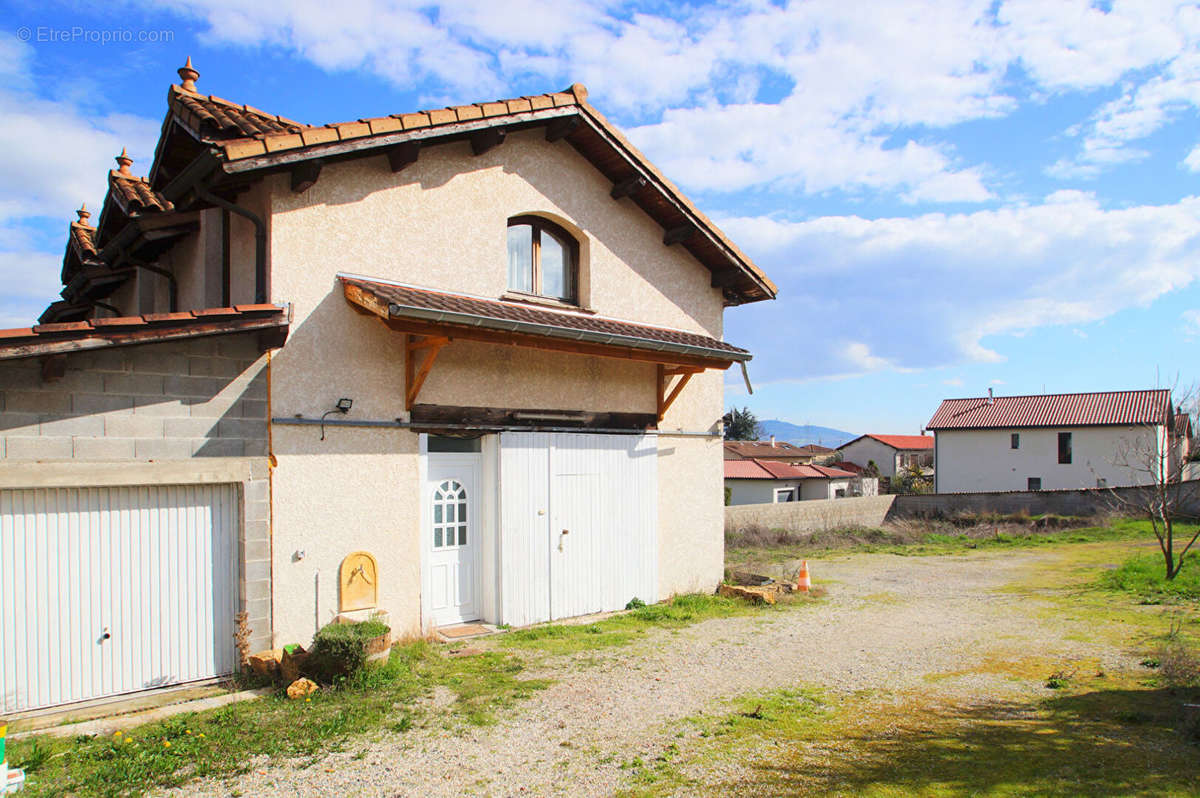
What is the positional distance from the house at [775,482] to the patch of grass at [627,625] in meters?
23.8

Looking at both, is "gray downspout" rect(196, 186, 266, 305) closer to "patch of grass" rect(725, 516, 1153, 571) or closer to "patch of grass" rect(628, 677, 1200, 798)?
"patch of grass" rect(628, 677, 1200, 798)

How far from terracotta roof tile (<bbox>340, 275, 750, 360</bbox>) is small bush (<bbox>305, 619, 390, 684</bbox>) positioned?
312cm

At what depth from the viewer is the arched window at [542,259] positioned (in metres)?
10.4

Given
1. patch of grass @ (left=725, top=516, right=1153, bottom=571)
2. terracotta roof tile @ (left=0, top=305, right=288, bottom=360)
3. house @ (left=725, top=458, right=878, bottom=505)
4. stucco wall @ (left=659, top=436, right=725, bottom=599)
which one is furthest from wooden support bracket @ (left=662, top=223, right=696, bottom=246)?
house @ (left=725, top=458, right=878, bottom=505)

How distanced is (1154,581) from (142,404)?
52.8 ft

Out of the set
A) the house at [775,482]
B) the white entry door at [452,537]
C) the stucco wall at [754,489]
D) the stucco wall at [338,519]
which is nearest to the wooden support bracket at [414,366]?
the stucco wall at [338,519]

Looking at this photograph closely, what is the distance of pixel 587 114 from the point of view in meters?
10.3

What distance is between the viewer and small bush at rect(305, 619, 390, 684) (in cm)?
691

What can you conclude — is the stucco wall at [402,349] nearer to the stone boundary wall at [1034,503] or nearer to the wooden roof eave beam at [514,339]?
the wooden roof eave beam at [514,339]

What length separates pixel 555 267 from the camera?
1092 cm

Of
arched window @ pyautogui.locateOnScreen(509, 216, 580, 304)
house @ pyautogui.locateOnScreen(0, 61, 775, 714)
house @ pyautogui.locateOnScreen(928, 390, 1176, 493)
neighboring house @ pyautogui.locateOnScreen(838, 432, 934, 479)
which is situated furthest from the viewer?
neighboring house @ pyautogui.locateOnScreen(838, 432, 934, 479)

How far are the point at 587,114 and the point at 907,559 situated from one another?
13696 millimetres

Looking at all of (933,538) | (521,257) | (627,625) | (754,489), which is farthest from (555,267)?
(754,489)

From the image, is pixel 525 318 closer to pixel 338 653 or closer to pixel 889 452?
pixel 338 653
